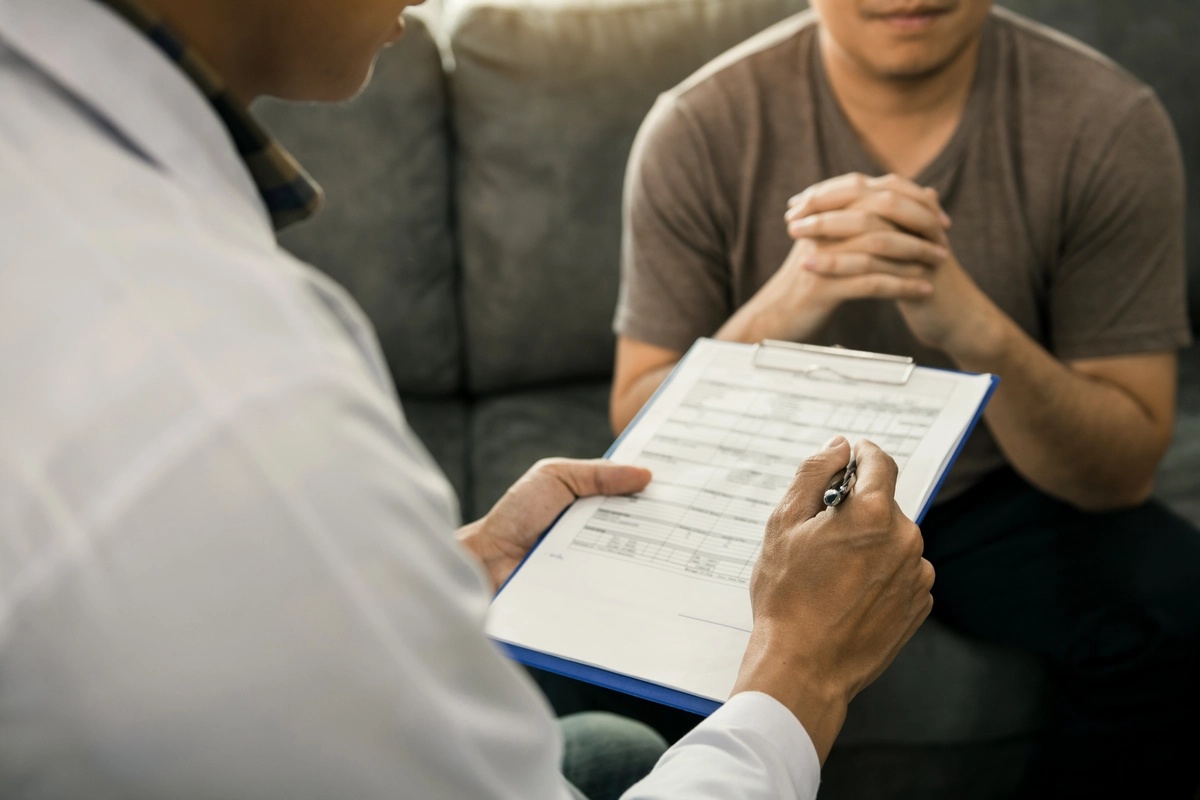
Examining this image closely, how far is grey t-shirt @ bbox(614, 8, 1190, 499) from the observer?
4.08 feet

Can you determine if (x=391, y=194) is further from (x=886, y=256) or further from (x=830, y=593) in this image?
(x=830, y=593)

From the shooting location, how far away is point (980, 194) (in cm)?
130

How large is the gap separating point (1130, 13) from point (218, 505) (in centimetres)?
173

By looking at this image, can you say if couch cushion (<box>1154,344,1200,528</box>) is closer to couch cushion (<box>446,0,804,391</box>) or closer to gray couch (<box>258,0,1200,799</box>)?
gray couch (<box>258,0,1200,799</box>)

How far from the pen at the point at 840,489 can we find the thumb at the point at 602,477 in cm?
17

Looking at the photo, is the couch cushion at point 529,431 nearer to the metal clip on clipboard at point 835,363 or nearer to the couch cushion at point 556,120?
the couch cushion at point 556,120

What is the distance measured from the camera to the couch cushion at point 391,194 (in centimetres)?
163

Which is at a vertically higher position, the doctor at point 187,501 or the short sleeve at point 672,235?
the doctor at point 187,501

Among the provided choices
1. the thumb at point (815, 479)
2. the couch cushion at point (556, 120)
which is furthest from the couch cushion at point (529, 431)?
the thumb at point (815, 479)

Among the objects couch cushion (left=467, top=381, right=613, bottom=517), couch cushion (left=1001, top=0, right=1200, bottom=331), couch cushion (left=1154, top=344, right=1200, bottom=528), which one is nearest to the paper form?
couch cushion (left=467, top=381, right=613, bottom=517)

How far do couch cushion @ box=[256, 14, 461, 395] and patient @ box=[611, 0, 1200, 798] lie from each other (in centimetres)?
44

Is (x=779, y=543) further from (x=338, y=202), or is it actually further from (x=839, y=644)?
(x=338, y=202)

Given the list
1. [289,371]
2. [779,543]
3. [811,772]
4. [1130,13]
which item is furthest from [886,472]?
[1130,13]

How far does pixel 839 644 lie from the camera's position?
2.33ft
